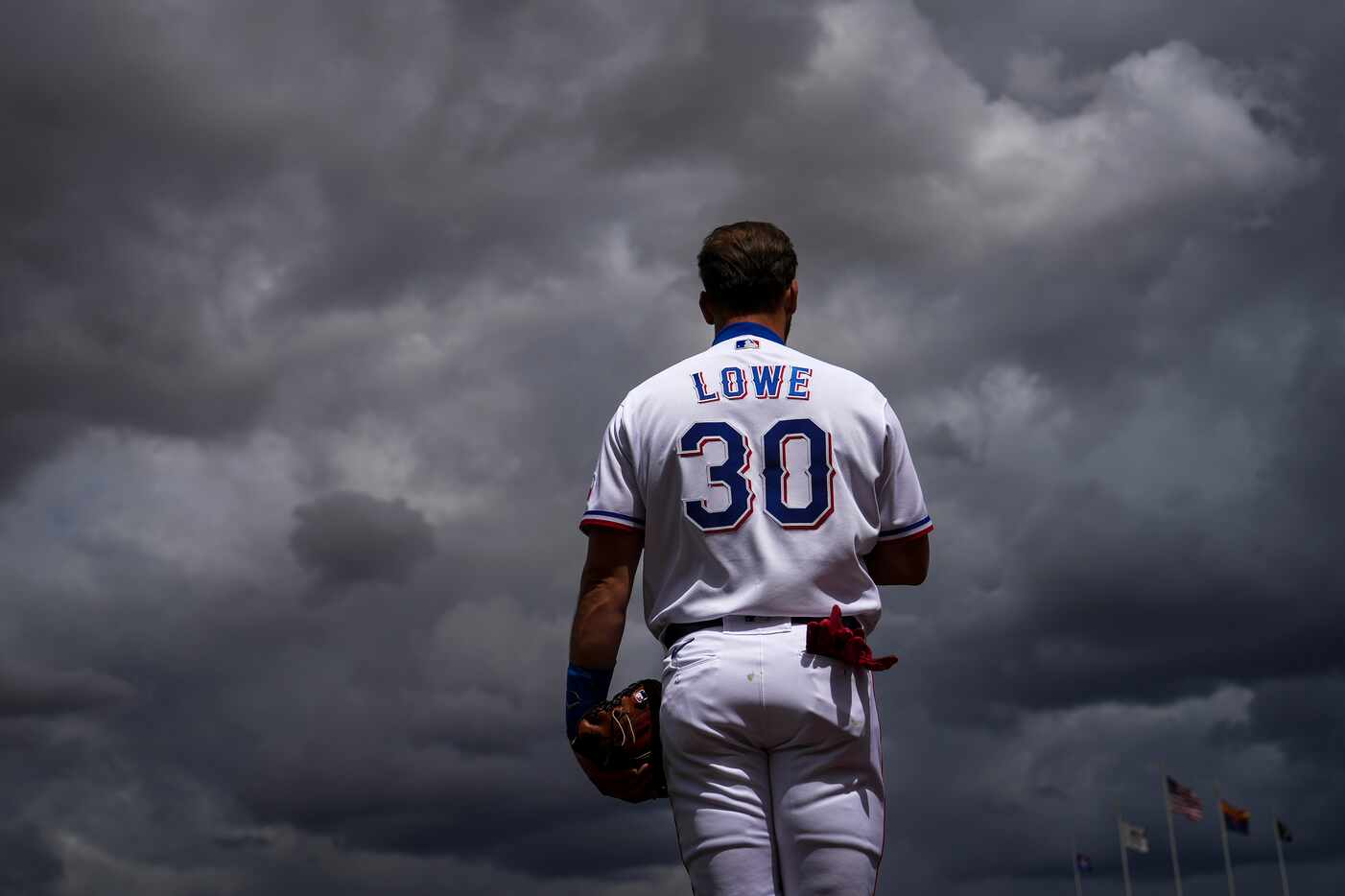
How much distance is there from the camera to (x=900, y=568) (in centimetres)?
510

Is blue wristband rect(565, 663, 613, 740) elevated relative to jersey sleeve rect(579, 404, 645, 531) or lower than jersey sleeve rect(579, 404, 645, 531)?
lower

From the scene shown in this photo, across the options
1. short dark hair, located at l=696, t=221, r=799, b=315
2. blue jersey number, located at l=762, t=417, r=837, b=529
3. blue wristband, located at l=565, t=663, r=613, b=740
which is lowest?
blue wristband, located at l=565, t=663, r=613, b=740

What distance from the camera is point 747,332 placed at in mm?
5062

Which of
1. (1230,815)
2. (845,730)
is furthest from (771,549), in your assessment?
(1230,815)

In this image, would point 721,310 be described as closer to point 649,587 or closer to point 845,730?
point 649,587

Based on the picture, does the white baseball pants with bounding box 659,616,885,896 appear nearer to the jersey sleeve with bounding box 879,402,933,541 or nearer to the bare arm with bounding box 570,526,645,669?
the bare arm with bounding box 570,526,645,669

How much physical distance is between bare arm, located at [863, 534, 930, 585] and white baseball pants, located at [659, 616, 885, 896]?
754mm

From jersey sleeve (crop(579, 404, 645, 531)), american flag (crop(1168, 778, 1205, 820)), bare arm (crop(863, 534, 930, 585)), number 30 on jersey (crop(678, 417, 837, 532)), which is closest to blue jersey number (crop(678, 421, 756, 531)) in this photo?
number 30 on jersey (crop(678, 417, 837, 532))

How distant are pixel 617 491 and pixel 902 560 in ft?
3.59

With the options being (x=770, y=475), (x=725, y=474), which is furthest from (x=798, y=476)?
(x=725, y=474)

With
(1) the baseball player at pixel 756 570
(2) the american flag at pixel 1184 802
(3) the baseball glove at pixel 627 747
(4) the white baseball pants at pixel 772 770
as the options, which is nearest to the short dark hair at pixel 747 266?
(1) the baseball player at pixel 756 570

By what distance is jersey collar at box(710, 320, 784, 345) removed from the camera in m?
5.06

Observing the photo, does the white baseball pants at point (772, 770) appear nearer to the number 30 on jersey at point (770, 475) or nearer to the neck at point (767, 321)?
the number 30 on jersey at point (770, 475)

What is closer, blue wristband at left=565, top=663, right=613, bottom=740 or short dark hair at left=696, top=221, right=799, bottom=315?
blue wristband at left=565, top=663, right=613, bottom=740
